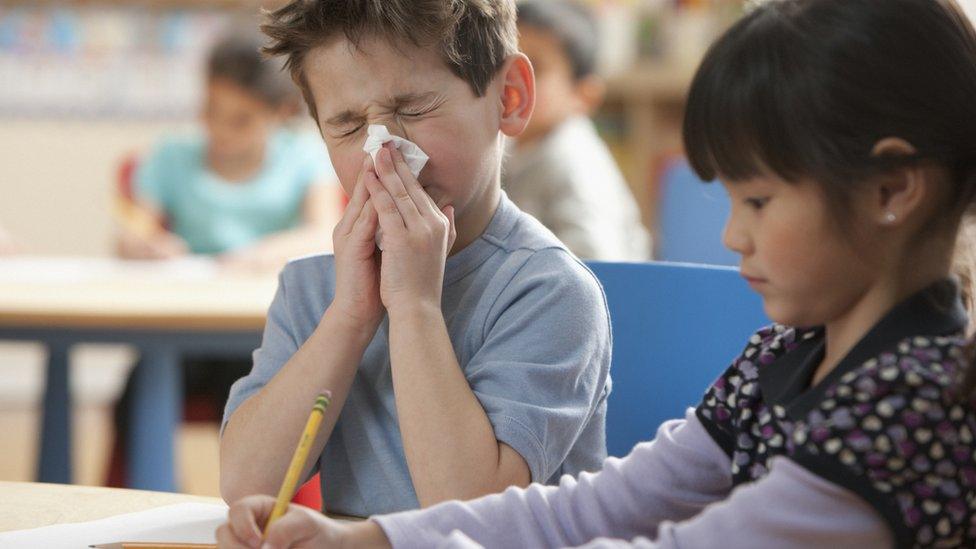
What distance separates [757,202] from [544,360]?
0.97 feet

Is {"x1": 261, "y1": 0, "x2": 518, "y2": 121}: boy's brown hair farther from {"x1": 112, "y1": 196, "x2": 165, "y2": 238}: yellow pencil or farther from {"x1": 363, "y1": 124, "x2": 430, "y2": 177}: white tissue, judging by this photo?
{"x1": 112, "y1": 196, "x2": 165, "y2": 238}: yellow pencil

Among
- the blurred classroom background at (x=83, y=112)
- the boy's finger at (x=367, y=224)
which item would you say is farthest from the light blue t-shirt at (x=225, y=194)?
the boy's finger at (x=367, y=224)

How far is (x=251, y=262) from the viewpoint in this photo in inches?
104

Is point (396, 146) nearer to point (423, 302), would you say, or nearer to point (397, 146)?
point (397, 146)

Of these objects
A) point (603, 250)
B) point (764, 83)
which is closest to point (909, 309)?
point (764, 83)

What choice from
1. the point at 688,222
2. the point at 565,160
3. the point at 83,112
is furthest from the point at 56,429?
the point at 83,112

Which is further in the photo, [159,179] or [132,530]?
[159,179]

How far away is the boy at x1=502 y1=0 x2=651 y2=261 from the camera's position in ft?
Result: 8.85

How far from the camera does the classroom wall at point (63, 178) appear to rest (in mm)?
4145

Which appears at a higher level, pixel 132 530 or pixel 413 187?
pixel 413 187

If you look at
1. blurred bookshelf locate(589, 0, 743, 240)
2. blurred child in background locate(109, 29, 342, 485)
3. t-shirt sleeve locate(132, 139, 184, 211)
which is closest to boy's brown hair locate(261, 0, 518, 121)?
blurred child in background locate(109, 29, 342, 485)

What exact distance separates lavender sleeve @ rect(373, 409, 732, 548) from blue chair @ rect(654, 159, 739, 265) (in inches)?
68.2

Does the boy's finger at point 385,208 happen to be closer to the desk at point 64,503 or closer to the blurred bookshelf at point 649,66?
the desk at point 64,503

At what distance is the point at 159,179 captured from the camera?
10.3ft
